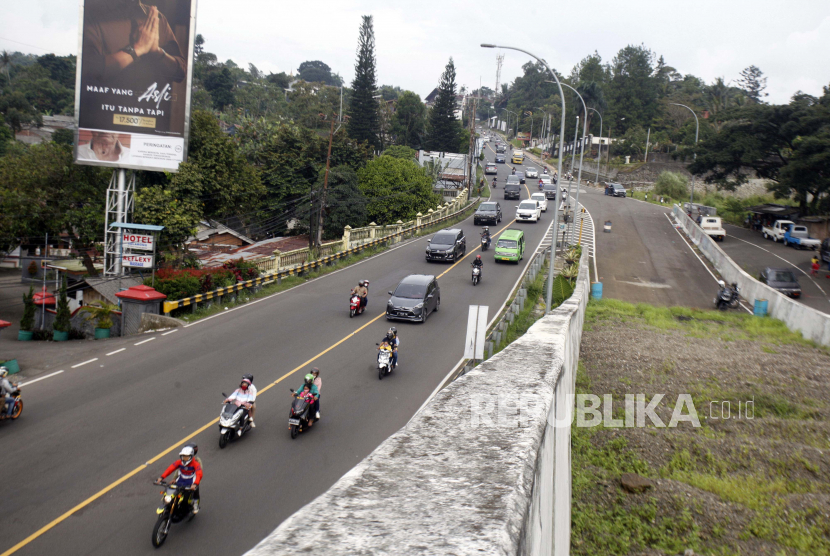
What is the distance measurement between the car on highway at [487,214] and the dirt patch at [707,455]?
32.8 meters

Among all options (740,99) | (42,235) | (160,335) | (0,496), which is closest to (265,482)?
(0,496)

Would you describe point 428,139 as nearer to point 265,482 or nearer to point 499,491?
point 265,482

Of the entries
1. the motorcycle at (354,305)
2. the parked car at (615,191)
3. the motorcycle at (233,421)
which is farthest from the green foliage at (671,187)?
the motorcycle at (233,421)

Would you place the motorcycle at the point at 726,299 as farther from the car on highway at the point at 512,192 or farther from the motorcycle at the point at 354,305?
the car on highway at the point at 512,192

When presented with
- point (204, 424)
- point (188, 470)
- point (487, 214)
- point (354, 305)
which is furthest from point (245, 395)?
point (487, 214)

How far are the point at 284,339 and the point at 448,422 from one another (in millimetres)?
16374

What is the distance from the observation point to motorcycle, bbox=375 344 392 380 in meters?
15.9

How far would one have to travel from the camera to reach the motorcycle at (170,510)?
8281 millimetres

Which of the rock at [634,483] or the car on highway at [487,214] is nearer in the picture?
the rock at [634,483]

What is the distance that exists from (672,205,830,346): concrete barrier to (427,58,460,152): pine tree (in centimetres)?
5372

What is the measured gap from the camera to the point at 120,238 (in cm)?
2814

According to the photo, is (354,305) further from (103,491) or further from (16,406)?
(103,491)

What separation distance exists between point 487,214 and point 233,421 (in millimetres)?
38657

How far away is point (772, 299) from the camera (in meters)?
25.2
